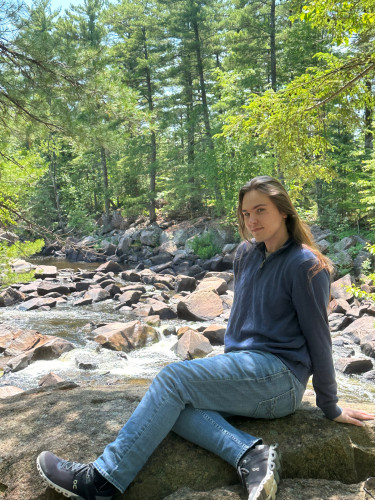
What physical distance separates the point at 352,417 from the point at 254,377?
68 cm

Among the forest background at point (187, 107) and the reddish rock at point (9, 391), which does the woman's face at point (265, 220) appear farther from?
the reddish rock at point (9, 391)

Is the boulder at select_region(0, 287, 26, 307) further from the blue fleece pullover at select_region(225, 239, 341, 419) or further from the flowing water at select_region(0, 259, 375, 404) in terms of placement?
the blue fleece pullover at select_region(225, 239, 341, 419)

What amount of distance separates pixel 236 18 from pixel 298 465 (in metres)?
18.3

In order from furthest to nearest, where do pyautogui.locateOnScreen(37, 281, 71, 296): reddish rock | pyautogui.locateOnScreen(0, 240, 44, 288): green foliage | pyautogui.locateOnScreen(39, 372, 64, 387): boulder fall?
1. pyautogui.locateOnScreen(37, 281, 71, 296): reddish rock
2. pyautogui.locateOnScreen(39, 372, 64, 387): boulder
3. pyautogui.locateOnScreen(0, 240, 44, 288): green foliage

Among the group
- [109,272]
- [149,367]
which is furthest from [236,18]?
[149,367]

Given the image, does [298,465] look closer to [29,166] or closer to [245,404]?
[245,404]

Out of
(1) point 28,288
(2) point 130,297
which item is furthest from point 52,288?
(2) point 130,297

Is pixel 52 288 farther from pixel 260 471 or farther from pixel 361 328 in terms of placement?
pixel 260 471

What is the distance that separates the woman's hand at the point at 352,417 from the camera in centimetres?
228

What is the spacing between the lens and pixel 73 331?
8.83 metres

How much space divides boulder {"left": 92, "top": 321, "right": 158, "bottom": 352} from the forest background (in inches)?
Result: 106

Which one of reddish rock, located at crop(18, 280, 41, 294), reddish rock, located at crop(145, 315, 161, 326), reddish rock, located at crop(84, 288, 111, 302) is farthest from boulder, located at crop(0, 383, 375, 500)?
reddish rock, located at crop(18, 280, 41, 294)

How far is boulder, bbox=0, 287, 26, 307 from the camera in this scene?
37.2 feet

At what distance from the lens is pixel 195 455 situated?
210 centimetres
